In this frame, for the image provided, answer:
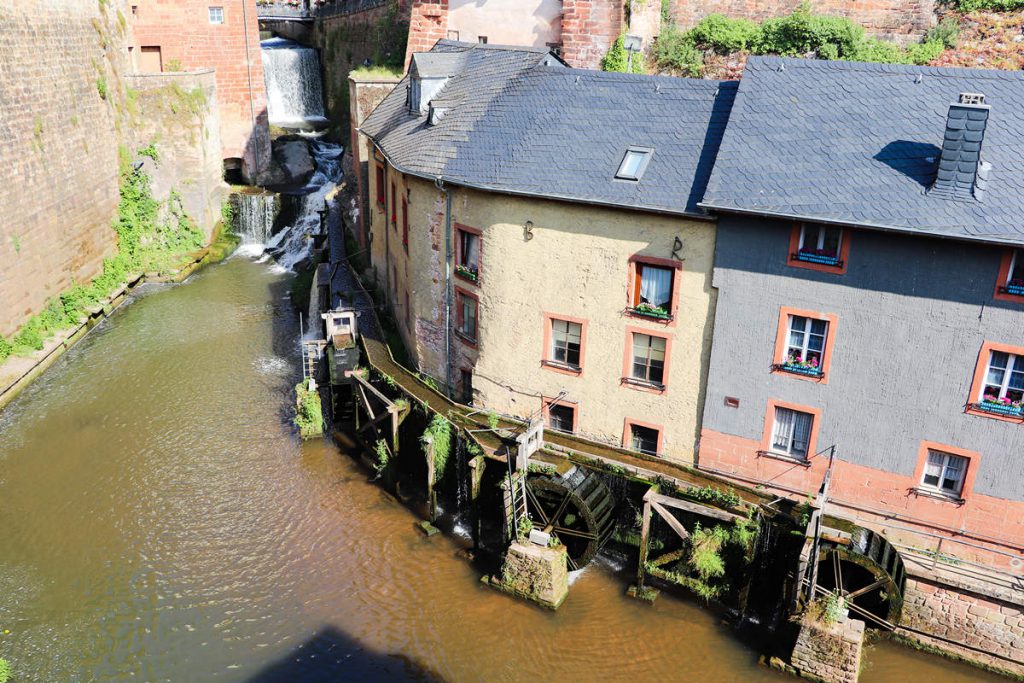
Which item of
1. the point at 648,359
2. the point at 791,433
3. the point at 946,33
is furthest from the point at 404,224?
the point at 946,33

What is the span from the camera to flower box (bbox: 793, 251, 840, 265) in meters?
17.2

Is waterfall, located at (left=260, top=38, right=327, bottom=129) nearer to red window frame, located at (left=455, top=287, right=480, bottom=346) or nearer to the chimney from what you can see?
red window frame, located at (left=455, top=287, right=480, bottom=346)

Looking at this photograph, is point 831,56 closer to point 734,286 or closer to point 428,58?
point 428,58

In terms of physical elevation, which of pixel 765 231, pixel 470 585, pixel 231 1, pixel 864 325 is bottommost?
pixel 470 585

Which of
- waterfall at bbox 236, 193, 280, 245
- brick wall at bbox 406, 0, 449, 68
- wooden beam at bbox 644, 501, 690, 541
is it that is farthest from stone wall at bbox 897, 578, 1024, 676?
waterfall at bbox 236, 193, 280, 245

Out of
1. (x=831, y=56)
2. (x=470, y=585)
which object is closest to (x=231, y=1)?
(x=831, y=56)

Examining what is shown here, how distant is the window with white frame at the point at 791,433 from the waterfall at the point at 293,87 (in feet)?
130

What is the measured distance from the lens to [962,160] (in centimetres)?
1602

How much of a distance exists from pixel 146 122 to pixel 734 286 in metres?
30.5

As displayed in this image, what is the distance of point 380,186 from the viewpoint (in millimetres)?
29328

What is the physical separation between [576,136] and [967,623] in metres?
12.5

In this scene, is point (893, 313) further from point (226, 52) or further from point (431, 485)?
point (226, 52)

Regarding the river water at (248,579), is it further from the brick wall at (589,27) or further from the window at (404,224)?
the brick wall at (589,27)

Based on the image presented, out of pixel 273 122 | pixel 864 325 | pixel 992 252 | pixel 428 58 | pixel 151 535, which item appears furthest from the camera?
pixel 273 122
